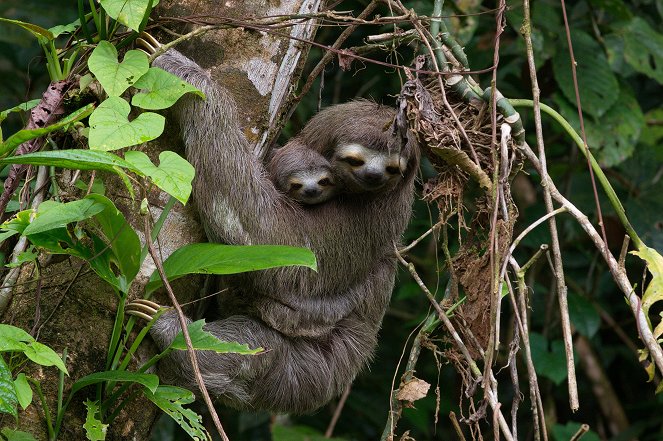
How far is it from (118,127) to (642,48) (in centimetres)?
518

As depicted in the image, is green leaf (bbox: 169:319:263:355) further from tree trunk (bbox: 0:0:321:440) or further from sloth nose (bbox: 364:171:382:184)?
sloth nose (bbox: 364:171:382:184)

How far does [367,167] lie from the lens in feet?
15.8

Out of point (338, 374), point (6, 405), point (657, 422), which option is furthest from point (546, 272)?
point (6, 405)

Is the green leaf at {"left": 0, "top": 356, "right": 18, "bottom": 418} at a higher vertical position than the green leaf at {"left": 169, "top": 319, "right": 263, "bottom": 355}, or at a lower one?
lower

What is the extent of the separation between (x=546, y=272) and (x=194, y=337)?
20.0ft

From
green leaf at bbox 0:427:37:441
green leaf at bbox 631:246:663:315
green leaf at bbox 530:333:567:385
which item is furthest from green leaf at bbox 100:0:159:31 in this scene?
green leaf at bbox 530:333:567:385

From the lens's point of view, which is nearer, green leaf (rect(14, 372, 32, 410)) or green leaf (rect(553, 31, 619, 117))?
green leaf (rect(14, 372, 32, 410))

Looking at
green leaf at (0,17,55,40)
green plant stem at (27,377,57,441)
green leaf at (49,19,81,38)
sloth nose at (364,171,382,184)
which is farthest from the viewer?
sloth nose at (364,171,382,184)

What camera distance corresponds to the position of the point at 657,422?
801 centimetres

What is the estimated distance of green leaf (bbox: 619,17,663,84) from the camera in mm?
6828

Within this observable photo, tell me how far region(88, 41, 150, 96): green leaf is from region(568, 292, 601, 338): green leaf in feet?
16.3

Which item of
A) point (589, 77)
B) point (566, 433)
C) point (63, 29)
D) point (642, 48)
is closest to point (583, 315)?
point (566, 433)

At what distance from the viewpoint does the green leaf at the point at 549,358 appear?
22.1 feet

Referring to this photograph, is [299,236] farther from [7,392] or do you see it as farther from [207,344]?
[7,392]
